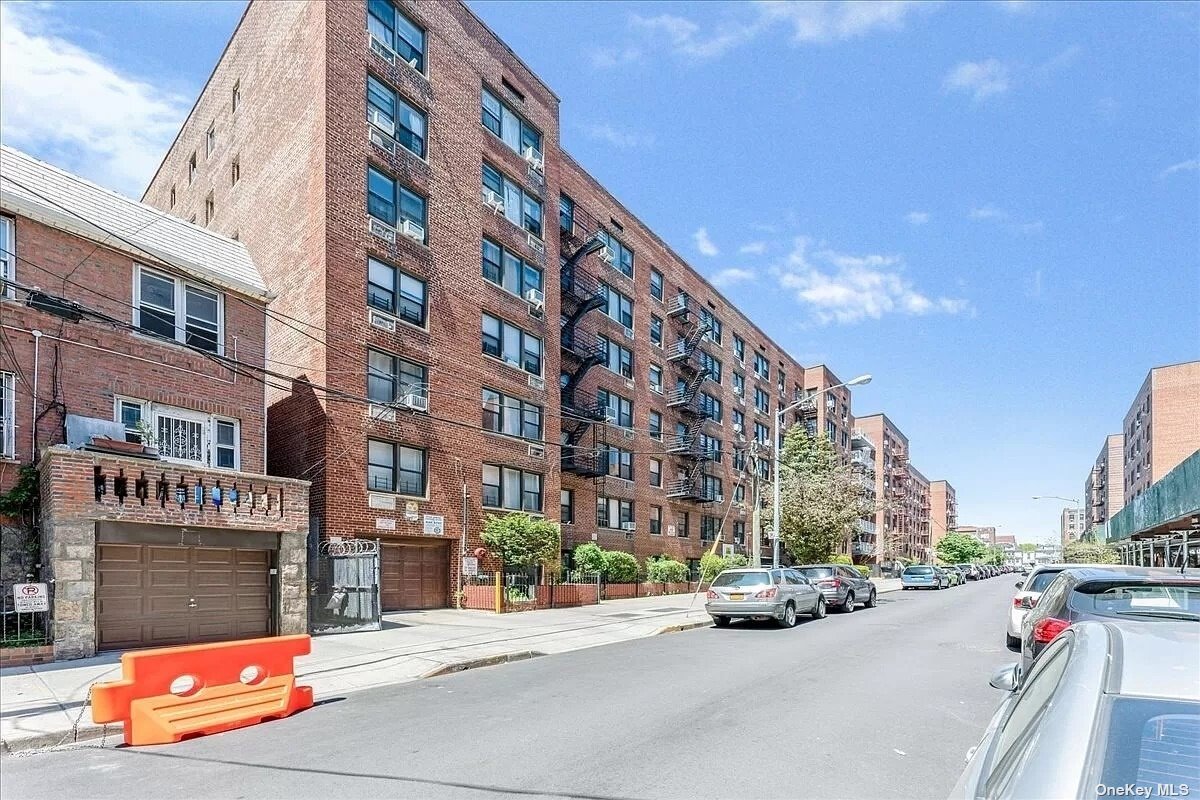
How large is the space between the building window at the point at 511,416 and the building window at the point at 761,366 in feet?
92.7

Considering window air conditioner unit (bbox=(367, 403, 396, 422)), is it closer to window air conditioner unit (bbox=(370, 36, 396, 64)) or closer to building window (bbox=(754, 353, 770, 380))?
window air conditioner unit (bbox=(370, 36, 396, 64))

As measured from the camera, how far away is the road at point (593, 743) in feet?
19.4

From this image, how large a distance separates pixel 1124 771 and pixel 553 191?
30286 mm

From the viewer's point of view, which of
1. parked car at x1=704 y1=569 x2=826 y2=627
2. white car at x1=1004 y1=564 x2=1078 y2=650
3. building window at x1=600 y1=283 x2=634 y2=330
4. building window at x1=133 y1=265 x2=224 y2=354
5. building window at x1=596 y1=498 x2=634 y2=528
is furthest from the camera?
building window at x1=600 y1=283 x2=634 y2=330

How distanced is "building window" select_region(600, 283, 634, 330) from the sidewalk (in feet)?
55.9

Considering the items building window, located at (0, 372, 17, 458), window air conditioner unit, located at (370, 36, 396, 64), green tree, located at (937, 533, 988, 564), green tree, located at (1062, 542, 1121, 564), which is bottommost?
green tree, located at (937, 533, 988, 564)

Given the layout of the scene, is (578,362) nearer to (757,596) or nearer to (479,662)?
(757,596)

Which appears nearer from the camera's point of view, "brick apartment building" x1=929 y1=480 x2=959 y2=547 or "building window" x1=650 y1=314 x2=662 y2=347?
"building window" x1=650 y1=314 x2=662 y2=347

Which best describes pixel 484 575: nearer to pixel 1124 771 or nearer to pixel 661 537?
pixel 661 537

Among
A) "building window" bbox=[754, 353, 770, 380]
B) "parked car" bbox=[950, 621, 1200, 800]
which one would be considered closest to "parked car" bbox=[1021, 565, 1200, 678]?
"parked car" bbox=[950, 621, 1200, 800]

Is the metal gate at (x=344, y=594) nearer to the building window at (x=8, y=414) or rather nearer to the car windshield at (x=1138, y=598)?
the building window at (x=8, y=414)

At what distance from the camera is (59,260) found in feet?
48.6

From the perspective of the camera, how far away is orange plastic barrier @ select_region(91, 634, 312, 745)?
24.8 ft

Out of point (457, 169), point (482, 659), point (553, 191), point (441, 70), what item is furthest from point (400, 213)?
point (482, 659)
